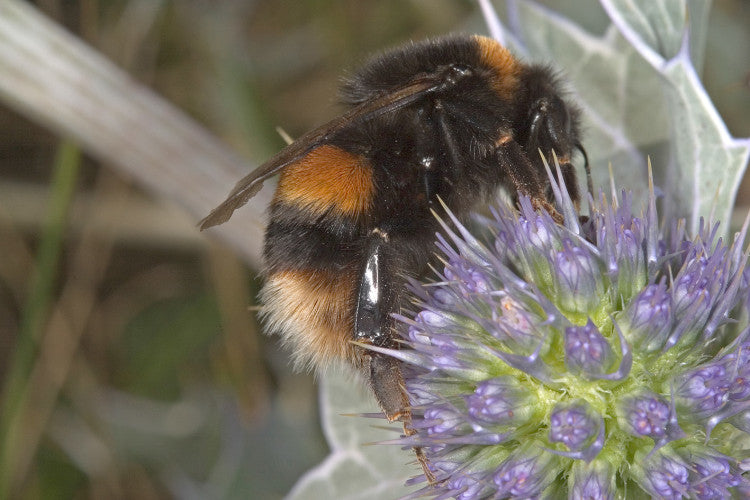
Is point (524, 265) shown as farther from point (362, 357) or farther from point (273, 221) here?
point (273, 221)

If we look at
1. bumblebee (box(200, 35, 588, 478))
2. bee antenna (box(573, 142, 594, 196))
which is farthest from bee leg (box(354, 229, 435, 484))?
bee antenna (box(573, 142, 594, 196))

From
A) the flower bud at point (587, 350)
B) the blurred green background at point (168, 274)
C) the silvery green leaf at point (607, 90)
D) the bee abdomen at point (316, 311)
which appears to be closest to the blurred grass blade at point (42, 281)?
the blurred green background at point (168, 274)

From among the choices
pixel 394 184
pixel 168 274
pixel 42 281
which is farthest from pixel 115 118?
pixel 394 184

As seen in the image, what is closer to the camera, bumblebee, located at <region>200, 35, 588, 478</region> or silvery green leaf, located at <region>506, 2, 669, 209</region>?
bumblebee, located at <region>200, 35, 588, 478</region>

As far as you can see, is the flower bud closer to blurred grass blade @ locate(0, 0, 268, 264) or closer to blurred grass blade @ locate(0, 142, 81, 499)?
blurred grass blade @ locate(0, 0, 268, 264)

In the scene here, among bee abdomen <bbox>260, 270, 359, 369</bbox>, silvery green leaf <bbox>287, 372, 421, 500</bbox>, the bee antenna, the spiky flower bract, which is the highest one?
bee abdomen <bbox>260, 270, 359, 369</bbox>

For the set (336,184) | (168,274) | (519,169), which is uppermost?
(336,184)

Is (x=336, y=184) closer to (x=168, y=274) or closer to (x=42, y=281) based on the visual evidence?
(x=42, y=281)

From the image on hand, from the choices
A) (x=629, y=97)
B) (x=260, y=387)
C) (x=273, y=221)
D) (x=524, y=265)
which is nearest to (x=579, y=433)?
(x=524, y=265)

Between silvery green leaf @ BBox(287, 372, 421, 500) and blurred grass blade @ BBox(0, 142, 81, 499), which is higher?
blurred grass blade @ BBox(0, 142, 81, 499)
